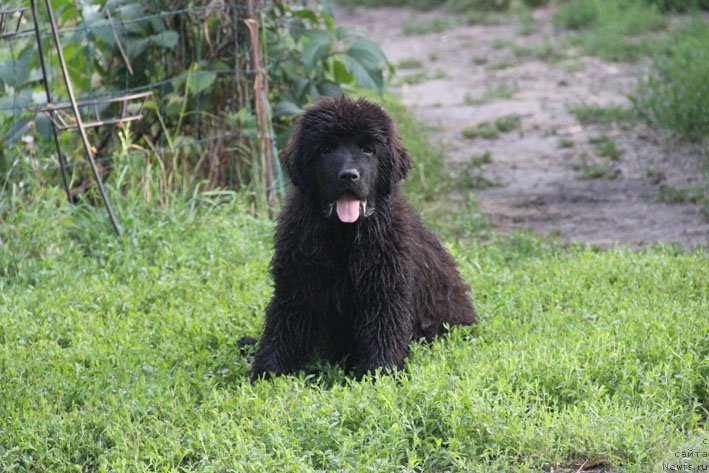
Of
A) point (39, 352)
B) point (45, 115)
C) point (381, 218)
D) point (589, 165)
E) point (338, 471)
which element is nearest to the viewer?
point (338, 471)

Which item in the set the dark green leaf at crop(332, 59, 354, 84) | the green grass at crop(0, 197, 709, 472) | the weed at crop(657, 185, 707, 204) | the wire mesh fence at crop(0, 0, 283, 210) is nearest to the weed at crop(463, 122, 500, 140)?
the weed at crop(657, 185, 707, 204)

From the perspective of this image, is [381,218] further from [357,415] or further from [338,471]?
[338,471]

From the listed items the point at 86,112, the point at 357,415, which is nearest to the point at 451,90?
the point at 86,112

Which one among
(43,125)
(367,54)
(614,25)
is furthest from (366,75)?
(614,25)

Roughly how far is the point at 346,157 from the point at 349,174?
13 cm

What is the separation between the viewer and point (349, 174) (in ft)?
15.9

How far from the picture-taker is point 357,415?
453cm

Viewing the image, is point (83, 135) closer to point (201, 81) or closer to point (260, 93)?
point (201, 81)

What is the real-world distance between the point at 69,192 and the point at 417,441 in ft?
13.0

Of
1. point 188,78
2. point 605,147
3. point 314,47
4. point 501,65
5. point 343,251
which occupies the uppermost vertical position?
point 314,47

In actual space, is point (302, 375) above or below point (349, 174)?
below

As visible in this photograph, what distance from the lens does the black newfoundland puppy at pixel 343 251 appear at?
5.02 metres

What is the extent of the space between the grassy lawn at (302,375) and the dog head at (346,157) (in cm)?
91

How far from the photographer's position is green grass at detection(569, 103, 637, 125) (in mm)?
10789
